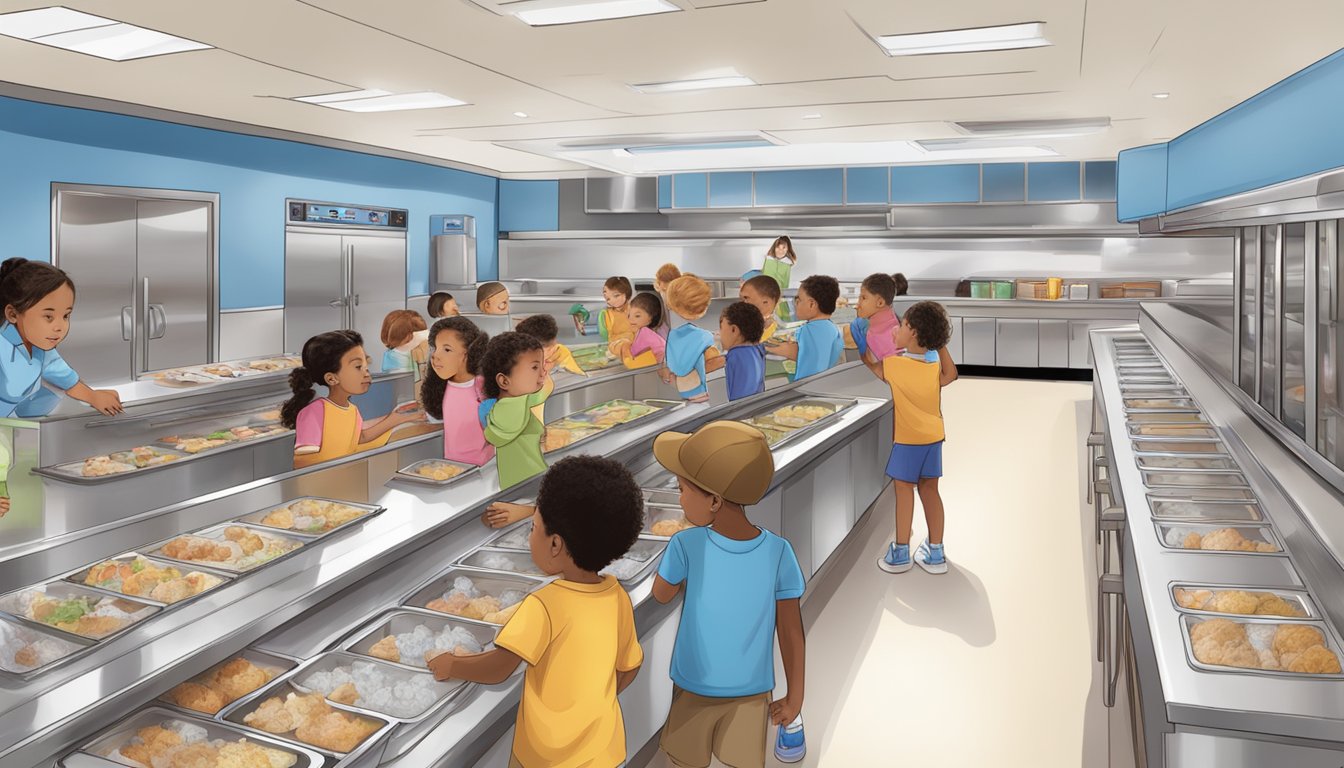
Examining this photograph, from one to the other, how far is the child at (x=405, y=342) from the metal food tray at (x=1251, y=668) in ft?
12.6

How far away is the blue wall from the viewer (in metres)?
6.91

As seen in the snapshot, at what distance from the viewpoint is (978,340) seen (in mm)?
11633

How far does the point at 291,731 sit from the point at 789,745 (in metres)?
1.62

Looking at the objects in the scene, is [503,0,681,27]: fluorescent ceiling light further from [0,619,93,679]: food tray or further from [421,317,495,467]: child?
[0,619,93,679]: food tray

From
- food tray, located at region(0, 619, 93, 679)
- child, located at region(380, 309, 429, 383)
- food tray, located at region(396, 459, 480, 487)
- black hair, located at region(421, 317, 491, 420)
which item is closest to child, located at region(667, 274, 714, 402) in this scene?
child, located at region(380, 309, 429, 383)

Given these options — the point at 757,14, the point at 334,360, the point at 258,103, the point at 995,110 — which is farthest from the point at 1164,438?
the point at 258,103

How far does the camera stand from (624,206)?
527 inches

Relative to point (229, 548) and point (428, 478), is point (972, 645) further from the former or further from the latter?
point (229, 548)

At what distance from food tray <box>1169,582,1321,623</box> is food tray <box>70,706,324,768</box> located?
1.71 meters

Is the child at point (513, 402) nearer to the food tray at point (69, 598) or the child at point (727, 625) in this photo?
the child at point (727, 625)

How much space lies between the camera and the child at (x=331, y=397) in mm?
3422

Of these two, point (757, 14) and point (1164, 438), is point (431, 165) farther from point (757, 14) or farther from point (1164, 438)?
point (1164, 438)

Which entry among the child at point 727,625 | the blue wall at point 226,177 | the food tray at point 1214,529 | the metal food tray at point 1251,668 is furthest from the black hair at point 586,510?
the blue wall at point 226,177

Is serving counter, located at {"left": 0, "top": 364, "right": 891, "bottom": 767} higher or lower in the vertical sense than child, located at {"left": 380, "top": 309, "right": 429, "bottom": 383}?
lower
